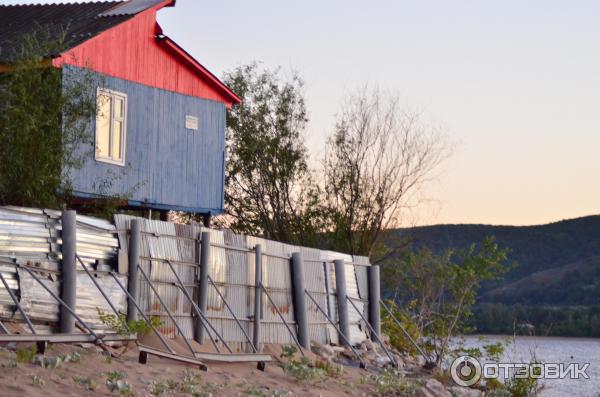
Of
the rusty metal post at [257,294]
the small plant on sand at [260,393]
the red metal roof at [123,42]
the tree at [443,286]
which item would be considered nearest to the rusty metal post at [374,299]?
the tree at [443,286]

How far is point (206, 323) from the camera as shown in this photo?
1911cm

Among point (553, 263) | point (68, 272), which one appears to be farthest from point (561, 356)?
point (68, 272)

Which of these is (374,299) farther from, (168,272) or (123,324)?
(123,324)

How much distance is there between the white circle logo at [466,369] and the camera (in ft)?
80.5

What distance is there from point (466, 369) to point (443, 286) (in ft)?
10.6

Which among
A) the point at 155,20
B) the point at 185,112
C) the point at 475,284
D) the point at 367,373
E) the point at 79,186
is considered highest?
the point at 155,20

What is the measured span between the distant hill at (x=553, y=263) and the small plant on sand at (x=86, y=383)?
2260 inches

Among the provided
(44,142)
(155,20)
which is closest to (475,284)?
(155,20)

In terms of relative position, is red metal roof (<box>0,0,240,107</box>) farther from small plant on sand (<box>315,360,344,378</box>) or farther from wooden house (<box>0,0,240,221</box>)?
small plant on sand (<box>315,360,344,378</box>)

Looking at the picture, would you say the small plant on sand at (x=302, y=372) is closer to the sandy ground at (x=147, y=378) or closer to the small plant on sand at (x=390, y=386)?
the sandy ground at (x=147, y=378)

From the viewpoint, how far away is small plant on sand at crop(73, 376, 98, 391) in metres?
13.3

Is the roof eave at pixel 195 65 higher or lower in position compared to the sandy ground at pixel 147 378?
higher

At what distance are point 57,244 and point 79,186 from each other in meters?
7.06

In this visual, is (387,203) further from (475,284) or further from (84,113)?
(84,113)
